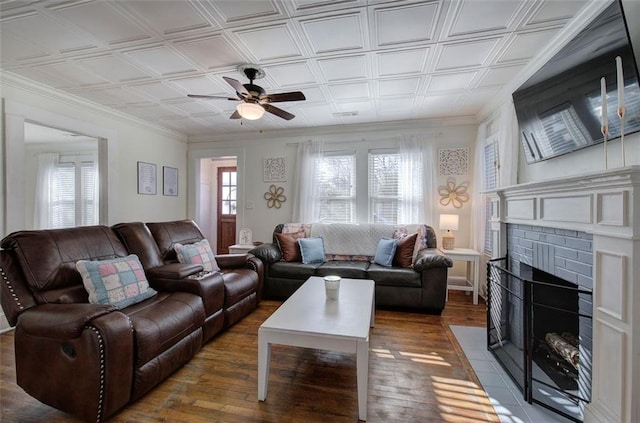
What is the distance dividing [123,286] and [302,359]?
1444 mm

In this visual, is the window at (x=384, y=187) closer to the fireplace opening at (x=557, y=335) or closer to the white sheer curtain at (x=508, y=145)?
the white sheer curtain at (x=508, y=145)

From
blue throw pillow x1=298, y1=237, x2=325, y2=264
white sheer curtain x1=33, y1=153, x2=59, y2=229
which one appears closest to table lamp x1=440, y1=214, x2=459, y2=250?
blue throw pillow x1=298, y1=237, x2=325, y2=264

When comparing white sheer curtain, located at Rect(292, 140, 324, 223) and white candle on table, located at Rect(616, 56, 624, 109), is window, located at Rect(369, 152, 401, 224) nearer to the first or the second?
white sheer curtain, located at Rect(292, 140, 324, 223)

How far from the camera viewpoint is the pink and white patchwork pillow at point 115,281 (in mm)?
1887

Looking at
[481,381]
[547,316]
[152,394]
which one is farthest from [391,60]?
[152,394]

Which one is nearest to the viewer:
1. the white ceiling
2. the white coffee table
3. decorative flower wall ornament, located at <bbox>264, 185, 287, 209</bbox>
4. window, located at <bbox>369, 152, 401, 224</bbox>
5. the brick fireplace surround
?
the brick fireplace surround

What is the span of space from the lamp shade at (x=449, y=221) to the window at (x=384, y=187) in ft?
2.27

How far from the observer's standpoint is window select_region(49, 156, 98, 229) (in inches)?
199

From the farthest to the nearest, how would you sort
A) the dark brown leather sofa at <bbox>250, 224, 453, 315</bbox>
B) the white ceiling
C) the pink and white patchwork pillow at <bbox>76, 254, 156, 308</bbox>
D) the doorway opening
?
the doorway opening
the dark brown leather sofa at <bbox>250, 224, 453, 315</bbox>
the pink and white patchwork pillow at <bbox>76, 254, 156, 308</bbox>
the white ceiling

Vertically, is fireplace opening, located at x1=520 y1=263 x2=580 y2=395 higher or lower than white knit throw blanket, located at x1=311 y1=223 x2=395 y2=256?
lower

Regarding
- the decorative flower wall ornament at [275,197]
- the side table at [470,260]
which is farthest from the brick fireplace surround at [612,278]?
the decorative flower wall ornament at [275,197]

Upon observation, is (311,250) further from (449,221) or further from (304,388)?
(304,388)

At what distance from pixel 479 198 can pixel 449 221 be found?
531 millimetres

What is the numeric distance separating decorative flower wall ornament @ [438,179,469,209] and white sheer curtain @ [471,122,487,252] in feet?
0.45
